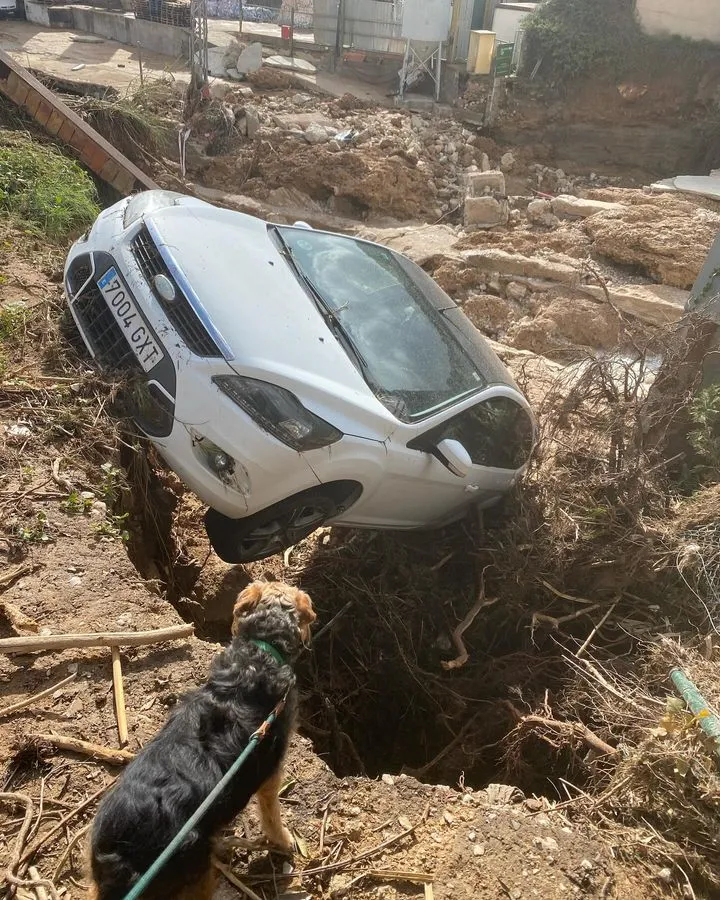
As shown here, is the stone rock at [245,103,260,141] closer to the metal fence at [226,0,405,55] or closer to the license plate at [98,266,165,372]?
the metal fence at [226,0,405,55]

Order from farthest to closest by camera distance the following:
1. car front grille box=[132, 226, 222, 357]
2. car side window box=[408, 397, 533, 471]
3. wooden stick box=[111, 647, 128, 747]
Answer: car side window box=[408, 397, 533, 471] < car front grille box=[132, 226, 222, 357] < wooden stick box=[111, 647, 128, 747]

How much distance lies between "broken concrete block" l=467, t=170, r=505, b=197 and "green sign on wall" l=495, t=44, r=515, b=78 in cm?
517

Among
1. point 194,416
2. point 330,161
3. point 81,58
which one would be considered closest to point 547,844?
point 194,416

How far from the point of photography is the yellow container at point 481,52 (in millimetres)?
15812

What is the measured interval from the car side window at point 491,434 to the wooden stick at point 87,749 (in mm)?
2311

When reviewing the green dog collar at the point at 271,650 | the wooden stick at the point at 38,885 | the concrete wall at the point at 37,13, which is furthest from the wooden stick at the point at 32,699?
the concrete wall at the point at 37,13

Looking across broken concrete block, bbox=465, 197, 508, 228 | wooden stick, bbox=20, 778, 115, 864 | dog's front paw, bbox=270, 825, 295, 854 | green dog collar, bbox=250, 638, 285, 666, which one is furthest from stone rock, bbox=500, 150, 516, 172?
wooden stick, bbox=20, 778, 115, 864

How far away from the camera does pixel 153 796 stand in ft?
7.11

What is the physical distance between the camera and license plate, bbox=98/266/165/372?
3.96 m

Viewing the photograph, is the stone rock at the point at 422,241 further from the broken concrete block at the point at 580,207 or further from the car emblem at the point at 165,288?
the car emblem at the point at 165,288

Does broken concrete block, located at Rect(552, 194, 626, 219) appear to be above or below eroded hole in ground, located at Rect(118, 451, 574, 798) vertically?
above

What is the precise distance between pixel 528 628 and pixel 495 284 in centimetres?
580

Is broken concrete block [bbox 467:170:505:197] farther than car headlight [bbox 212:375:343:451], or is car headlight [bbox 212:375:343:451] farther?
broken concrete block [bbox 467:170:505:197]

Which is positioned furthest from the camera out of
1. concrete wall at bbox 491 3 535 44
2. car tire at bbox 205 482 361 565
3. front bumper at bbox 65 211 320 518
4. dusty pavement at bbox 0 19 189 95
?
concrete wall at bbox 491 3 535 44
